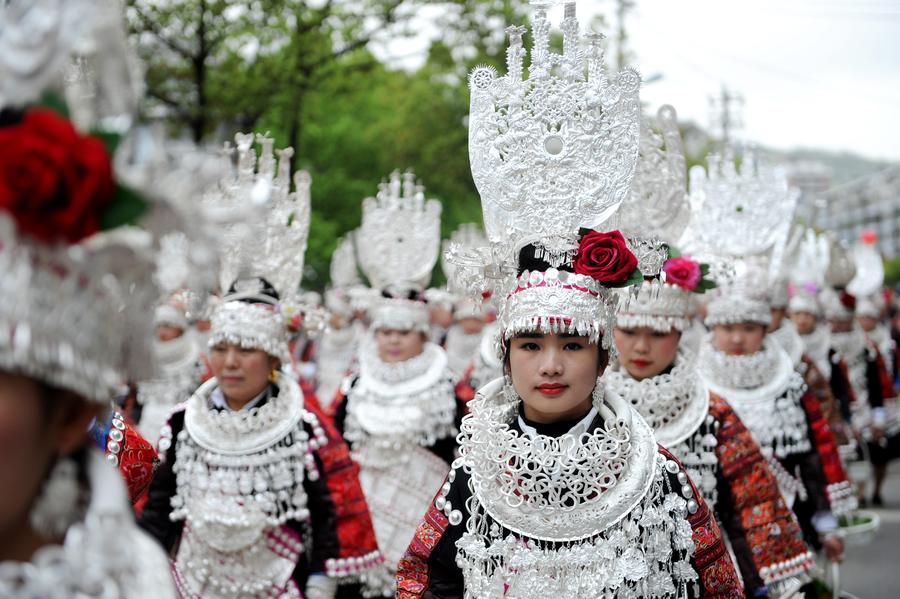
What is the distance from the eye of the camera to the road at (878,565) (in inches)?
368

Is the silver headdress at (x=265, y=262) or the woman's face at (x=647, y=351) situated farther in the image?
the silver headdress at (x=265, y=262)

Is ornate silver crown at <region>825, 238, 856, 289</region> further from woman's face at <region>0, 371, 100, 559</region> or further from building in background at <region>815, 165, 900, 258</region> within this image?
building in background at <region>815, 165, 900, 258</region>

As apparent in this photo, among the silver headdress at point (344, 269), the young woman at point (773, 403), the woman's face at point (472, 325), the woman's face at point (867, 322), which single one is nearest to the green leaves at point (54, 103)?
the young woman at point (773, 403)

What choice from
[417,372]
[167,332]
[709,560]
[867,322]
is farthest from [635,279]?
[867,322]

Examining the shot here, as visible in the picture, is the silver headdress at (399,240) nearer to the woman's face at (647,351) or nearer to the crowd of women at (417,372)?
the crowd of women at (417,372)

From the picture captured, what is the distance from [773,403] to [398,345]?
3055 millimetres

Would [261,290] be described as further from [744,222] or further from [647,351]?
[744,222]

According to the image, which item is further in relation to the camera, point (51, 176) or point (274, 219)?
point (274, 219)

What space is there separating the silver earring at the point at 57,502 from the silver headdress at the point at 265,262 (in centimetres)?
341

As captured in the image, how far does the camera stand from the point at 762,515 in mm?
5031

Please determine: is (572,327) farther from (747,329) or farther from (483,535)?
(747,329)

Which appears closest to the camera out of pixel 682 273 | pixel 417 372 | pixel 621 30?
pixel 682 273

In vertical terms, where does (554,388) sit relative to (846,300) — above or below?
above

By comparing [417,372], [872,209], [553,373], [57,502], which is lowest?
[872,209]
